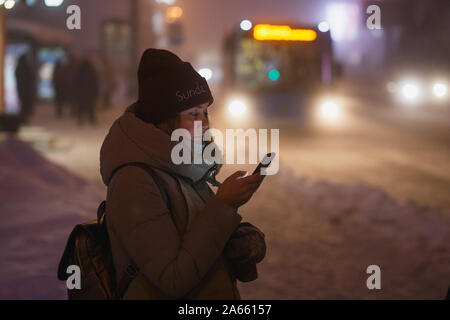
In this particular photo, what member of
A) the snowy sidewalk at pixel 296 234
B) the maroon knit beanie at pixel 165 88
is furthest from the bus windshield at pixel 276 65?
the maroon knit beanie at pixel 165 88

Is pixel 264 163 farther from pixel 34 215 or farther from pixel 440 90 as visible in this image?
pixel 440 90

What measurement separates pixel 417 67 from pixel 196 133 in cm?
4842

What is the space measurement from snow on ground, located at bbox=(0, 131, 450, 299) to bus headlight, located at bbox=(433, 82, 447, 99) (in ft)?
99.1

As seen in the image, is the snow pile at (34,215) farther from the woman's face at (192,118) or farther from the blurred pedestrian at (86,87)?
the blurred pedestrian at (86,87)

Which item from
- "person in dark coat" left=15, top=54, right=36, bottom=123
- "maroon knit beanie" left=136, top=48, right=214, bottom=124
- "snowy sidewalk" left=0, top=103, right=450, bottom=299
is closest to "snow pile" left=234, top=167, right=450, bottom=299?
"snowy sidewalk" left=0, top=103, right=450, bottom=299

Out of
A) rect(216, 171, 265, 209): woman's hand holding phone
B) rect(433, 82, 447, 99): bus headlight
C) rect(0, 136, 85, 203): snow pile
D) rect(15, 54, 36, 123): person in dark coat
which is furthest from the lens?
rect(433, 82, 447, 99): bus headlight

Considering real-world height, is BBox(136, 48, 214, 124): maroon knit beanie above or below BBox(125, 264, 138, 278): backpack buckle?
above

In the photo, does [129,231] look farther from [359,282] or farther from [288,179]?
[288,179]

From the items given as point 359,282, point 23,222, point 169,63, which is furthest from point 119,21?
point 169,63

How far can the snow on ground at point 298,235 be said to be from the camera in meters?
5.17

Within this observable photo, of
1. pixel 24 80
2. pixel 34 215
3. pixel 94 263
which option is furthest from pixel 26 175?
pixel 24 80

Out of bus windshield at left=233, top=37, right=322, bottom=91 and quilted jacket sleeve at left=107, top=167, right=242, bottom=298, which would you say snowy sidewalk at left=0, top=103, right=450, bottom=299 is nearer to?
quilted jacket sleeve at left=107, top=167, right=242, bottom=298

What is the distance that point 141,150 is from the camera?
206 cm

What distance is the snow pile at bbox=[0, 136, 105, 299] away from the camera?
4980 millimetres
